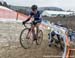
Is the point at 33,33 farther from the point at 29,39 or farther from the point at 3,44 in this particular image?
the point at 3,44

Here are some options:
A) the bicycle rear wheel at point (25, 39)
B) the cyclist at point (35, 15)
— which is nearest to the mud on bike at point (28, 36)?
the bicycle rear wheel at point (25, 39)

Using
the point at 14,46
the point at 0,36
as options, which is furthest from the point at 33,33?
the point at 0,36

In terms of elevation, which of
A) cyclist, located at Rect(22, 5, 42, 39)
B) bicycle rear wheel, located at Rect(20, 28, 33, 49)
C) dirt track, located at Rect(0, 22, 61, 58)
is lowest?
dirt track, located at Rect(0, 22, 61, 58)

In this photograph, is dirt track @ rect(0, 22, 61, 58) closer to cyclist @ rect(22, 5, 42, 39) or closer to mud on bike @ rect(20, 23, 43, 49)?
mud on bike @ rect(20, 23, 43, 49)

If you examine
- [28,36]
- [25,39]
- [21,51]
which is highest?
[28,36]

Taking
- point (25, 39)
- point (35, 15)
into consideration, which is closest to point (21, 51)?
point (25, 39)

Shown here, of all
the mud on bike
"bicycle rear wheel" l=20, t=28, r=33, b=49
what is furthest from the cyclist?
"bicycle rear wheel" l=20, t=28, r=33, b=49

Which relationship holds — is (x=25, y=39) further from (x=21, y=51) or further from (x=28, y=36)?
(x=21, y=51)

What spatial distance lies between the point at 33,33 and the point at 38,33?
935mm

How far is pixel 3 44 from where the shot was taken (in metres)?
18.8

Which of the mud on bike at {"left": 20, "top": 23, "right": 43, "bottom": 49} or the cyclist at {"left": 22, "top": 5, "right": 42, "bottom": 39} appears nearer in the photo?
the cyclist at {"left": 22, "top": 5, "right": 42, "bottom": 39}

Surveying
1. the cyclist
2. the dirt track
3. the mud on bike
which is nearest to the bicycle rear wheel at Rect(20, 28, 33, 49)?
the mud on bike

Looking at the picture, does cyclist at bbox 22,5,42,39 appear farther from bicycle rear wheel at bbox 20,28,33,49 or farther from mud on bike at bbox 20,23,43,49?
bicycle rear wheel at bbox 20,28,33,49

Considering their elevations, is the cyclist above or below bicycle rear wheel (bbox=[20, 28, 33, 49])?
above
